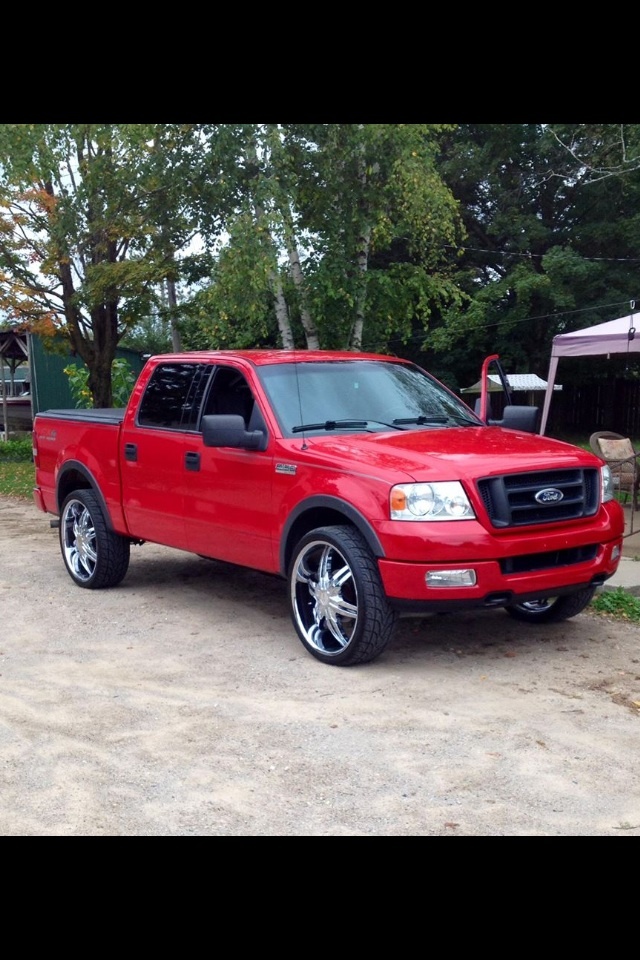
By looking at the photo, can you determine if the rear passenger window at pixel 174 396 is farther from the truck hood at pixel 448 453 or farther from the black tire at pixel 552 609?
the black tire at pixel 552 609

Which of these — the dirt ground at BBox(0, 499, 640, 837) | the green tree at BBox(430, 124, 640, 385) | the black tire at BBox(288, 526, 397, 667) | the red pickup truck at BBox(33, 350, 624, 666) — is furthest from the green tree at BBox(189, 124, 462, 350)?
the green tree at BBox(430, 124, 640, 385)

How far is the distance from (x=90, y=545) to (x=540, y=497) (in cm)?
420

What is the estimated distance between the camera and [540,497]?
6113mm

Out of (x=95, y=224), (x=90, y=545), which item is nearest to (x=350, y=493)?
(x=90, y=545)

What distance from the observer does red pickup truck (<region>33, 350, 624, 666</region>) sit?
5.91 metres

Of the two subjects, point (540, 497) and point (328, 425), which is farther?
point (328, 425)

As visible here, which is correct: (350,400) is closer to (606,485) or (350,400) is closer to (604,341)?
(606,485)

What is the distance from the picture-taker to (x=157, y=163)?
1406cm

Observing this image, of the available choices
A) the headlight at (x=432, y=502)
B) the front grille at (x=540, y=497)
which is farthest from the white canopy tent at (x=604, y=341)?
the headlight at (x=432, y=502)

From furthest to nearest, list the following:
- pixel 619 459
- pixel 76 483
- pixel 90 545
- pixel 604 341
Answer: pixel 619 459
pixel 604 341
pixel 76 483
pixel 90 545

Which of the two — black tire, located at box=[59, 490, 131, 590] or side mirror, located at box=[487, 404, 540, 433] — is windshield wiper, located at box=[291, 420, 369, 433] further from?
black tire, located at box=[59, 490, 131, 590]

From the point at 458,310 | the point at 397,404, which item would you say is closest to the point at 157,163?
the point at 397,404

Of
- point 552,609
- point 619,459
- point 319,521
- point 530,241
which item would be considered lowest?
point 552,609

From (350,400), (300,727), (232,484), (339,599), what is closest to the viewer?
(300,727)
